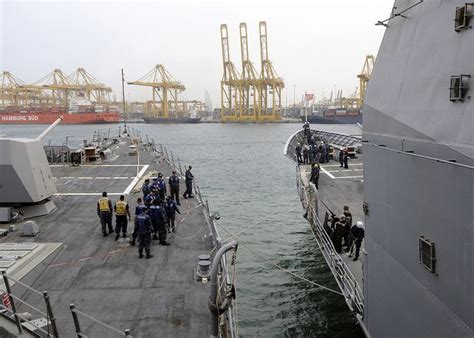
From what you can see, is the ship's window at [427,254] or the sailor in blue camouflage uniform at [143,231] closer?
the ship's window at [427,254]

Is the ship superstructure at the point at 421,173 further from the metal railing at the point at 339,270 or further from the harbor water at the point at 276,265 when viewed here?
the harbor water at the point at 276,265

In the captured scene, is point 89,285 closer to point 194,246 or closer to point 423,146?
point 194,246

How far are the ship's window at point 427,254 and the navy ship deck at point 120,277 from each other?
3.58 m

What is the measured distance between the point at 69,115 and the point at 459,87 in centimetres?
13717

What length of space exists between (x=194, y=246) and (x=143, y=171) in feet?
42.1

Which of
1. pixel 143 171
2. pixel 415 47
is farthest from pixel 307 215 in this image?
pixel 143 171

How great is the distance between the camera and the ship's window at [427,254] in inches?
211

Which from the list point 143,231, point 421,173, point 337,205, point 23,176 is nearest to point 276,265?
point 337,205

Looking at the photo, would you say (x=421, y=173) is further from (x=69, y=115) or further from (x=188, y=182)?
(x=69, y=115)

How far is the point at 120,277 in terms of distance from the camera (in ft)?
29.7

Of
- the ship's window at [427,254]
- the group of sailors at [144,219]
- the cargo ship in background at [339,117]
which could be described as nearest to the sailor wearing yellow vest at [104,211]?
the group of sailors at [144,219]

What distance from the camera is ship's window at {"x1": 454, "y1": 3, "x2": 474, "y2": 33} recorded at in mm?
4840

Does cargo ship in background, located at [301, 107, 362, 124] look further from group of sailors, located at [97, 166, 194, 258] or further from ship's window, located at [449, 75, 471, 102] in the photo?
ship's window, located at [449, 75, 471, 102]

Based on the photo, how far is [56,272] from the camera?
30.8 feet
